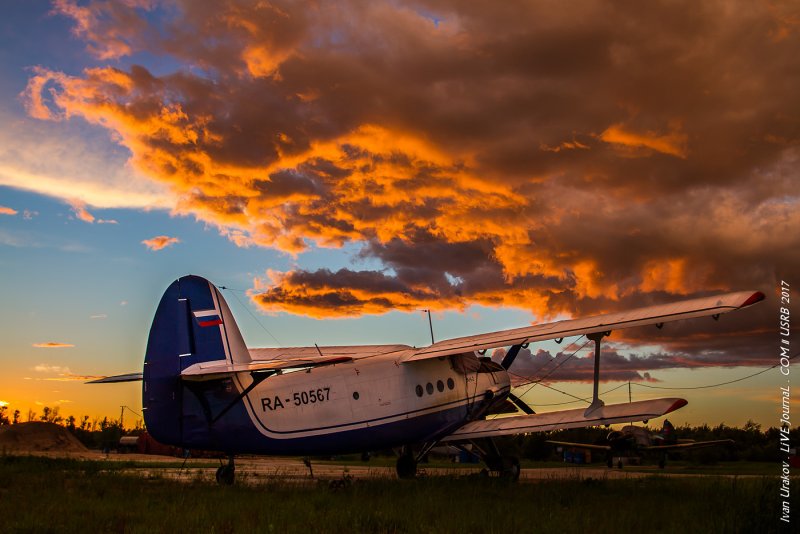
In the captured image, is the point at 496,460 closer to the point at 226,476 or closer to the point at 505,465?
the point at 505,465

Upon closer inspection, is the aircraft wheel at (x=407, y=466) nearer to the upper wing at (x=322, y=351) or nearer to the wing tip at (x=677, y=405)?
the upper wing at (x=322, y=351)

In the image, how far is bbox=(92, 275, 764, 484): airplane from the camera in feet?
45.2

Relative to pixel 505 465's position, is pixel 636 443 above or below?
below

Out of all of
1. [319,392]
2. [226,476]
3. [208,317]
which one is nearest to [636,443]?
[319,392]

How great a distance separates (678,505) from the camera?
11.7 m

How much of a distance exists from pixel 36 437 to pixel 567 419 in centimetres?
3758

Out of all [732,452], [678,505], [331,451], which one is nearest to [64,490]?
[331,451]

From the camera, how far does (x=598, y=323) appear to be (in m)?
Result: 14.3

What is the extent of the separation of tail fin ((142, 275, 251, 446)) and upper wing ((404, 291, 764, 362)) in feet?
14.7

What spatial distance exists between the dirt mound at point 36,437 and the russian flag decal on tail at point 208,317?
31.5m

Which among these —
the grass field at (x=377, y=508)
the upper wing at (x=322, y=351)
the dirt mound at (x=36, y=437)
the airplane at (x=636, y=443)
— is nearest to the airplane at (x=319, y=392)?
the upper wing at (x=322, y=351)

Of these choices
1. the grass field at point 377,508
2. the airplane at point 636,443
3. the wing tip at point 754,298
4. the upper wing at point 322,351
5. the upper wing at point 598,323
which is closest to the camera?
the grass field at point 377,508

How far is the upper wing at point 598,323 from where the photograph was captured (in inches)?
500

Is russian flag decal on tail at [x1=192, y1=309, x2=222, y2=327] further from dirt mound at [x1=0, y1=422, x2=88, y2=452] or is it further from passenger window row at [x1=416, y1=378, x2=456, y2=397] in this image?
dirt mound at [x1=0, y1=422, x2=88, y2=452]
